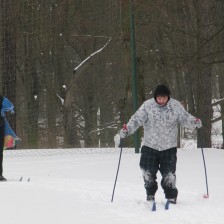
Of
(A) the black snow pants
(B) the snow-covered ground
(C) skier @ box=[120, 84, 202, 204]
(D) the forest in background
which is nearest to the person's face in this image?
(C) skier @ box=[120, 84, 202, 204]

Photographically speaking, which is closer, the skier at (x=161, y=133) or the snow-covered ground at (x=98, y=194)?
the snow-covered ground at (x=98, y=194)

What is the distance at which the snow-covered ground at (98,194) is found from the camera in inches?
211

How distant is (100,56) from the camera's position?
21766 millimetres

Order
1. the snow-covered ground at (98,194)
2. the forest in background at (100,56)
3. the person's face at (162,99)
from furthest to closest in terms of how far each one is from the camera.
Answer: the forest in background at (100,56)
the person's face at (162,99)
the snow-covered ground at (98,194)

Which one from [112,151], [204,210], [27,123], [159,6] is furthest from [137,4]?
[204,210]

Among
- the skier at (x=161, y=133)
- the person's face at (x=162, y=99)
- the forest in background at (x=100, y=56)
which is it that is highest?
the forest in background at (x=100, y=56)

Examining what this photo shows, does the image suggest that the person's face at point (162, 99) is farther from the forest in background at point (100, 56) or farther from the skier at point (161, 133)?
the forest in background at point (100, 56)

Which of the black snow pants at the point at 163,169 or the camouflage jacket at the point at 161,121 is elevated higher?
the camouflage jacket at the point at 161,121

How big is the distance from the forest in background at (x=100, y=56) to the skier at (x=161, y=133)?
18.1ft

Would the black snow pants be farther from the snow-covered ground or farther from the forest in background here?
the forest in background

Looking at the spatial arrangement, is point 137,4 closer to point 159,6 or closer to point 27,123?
point 159,6

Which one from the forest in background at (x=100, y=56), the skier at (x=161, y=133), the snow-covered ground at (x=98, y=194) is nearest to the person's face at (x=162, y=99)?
the skier at (x=161, y=133)

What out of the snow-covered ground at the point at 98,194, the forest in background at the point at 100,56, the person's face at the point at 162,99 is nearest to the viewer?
the snow-covered ground at the point at 98,194

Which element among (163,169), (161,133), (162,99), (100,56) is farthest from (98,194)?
(100,56)
